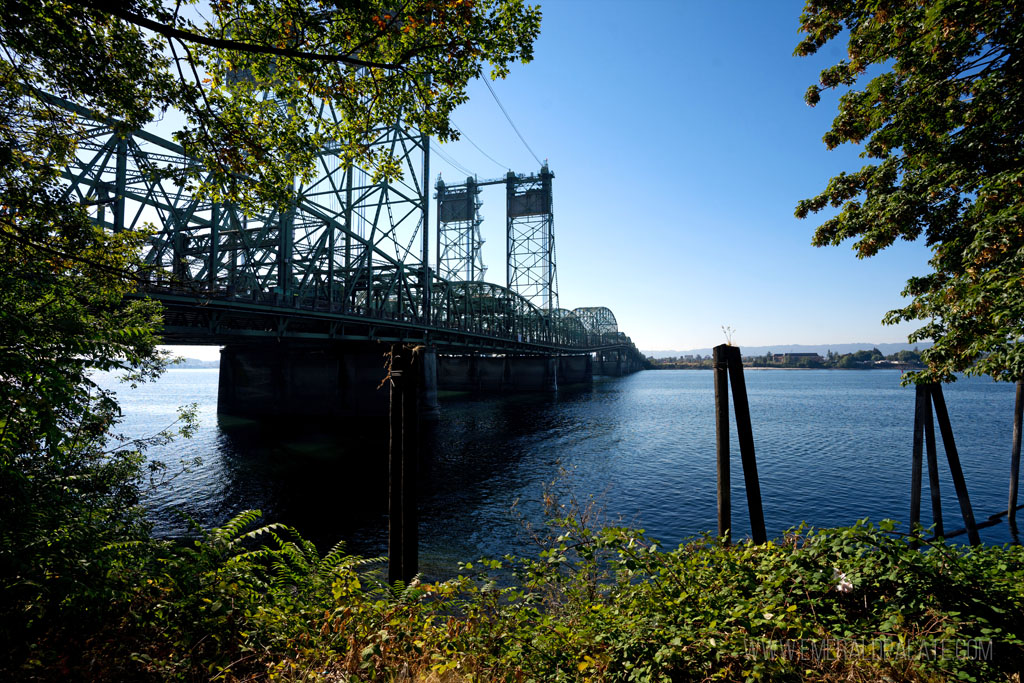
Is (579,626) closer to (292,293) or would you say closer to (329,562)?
(329,562)

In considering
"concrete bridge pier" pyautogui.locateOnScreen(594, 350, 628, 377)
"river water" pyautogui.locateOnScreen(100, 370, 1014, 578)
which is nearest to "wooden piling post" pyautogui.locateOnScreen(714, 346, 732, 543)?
"river water" pyautogui.locateOnScreen(100, 370, 1014, 578)

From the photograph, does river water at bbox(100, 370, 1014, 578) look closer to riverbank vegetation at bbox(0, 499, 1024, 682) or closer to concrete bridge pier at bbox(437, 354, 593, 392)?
riverbank vegetation at bbox(0, 499, 1024, 682)

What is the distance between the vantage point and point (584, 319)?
184 meters

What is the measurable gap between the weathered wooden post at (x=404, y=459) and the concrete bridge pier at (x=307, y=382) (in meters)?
36.0

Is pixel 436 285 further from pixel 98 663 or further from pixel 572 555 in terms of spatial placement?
pixel 98 663

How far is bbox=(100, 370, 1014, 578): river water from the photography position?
1595 cm

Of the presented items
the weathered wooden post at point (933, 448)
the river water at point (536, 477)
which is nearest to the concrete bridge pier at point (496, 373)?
the river water at point (536, 477)

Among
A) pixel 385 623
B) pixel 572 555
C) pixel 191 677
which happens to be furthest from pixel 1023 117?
pixel 191 677

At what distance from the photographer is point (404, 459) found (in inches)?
310

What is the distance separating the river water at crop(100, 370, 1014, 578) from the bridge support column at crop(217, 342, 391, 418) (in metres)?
4.24

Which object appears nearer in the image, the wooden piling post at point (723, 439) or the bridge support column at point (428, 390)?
the wooden piling post at point (723, 439)

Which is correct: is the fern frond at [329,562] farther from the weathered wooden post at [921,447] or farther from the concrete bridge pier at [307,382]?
the concrete bridge pier at [307,382]

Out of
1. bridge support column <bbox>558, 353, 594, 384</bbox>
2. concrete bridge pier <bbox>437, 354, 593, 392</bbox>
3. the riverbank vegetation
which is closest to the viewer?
the riverbank vegetation

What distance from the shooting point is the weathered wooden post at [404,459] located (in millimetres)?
7863
